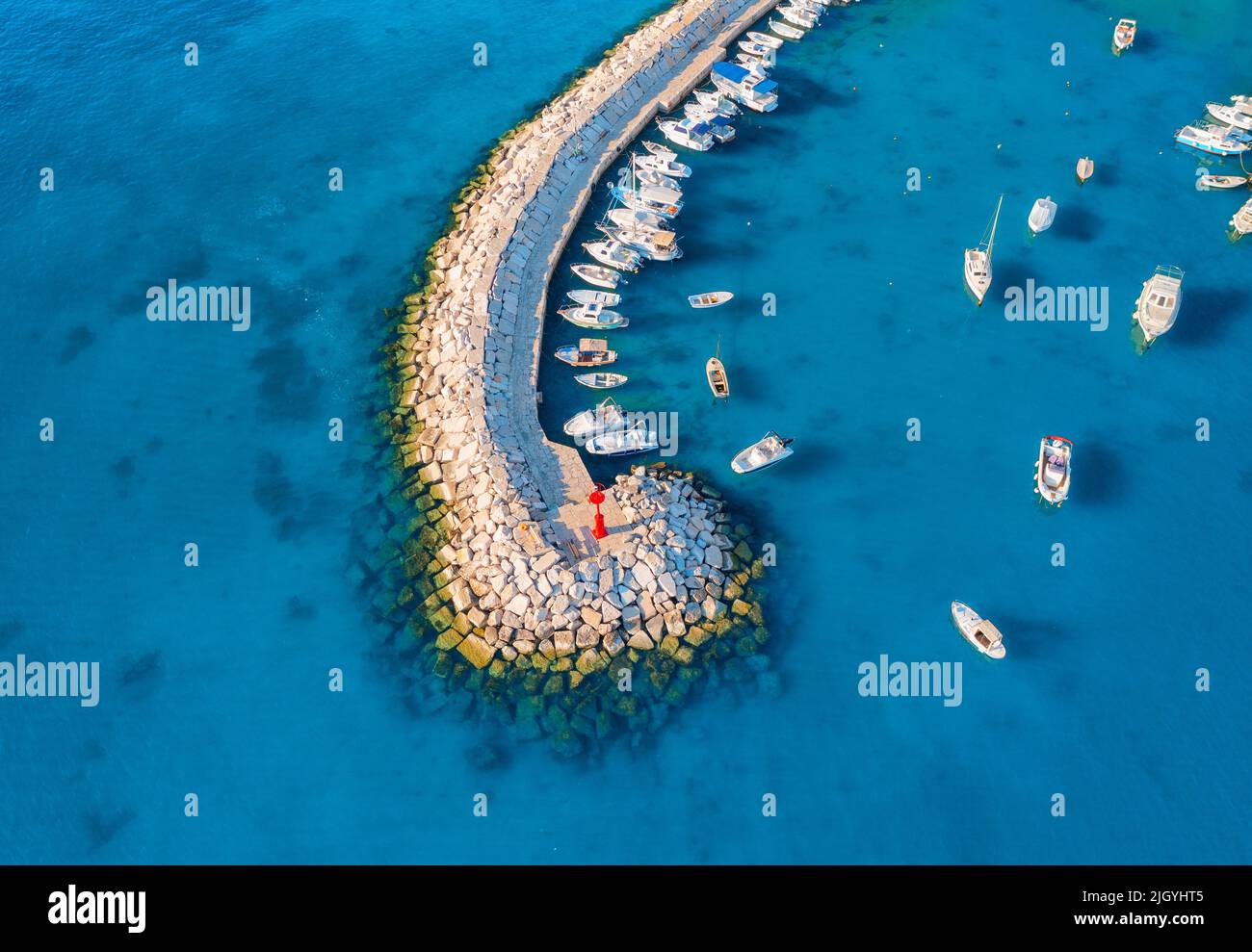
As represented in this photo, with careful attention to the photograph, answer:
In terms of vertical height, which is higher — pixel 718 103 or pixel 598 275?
pixel 718 103

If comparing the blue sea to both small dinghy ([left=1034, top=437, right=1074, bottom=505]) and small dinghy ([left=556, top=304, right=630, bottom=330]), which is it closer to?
small dinghy ([left=556, top=304, right=630, bottom=330])

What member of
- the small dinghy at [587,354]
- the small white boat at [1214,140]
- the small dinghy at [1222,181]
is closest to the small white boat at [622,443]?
the small dinghy at [587,354]

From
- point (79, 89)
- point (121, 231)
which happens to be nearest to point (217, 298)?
point (121, 231)

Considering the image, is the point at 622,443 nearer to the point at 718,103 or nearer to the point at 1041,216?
the point at 1041,216

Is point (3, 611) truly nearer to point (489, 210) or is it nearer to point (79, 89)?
point (489, 210)

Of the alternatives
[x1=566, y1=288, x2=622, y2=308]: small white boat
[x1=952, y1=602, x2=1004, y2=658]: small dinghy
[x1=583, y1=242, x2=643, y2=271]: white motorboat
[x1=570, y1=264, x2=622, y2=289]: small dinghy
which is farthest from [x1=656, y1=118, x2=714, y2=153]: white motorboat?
[x1=952, y1=602, x2=1004, y2=658]: small dinghy

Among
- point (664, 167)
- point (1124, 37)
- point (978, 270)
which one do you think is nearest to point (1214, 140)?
point (1124, 37)
